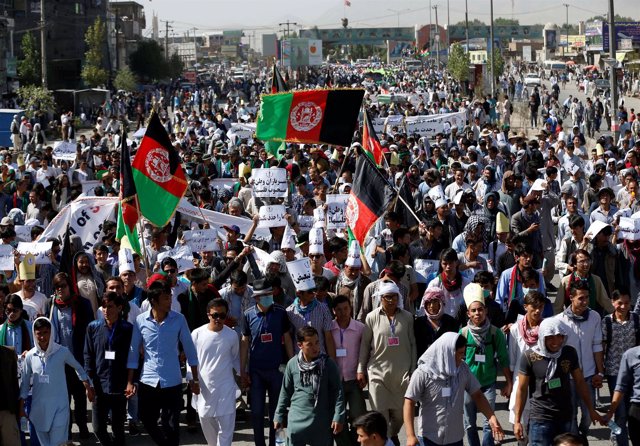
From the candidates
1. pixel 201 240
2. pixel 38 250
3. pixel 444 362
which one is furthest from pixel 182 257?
pixel 444 362

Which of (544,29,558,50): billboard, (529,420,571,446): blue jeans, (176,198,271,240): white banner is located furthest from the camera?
(544,29,558,50): billboard

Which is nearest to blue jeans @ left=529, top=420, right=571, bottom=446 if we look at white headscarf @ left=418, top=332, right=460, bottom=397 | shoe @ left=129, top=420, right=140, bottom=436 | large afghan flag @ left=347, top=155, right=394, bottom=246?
white headscarf @ left=418, top=332, right=460, bottom=397

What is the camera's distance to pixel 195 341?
355 inches

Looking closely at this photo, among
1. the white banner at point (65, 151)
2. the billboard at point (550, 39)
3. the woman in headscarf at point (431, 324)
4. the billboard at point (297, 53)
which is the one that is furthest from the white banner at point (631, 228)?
the billboard at point (550, 39)

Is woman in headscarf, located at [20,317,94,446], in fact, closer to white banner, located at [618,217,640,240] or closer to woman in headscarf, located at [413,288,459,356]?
woman in headscarf, located at [413,288,459,356]

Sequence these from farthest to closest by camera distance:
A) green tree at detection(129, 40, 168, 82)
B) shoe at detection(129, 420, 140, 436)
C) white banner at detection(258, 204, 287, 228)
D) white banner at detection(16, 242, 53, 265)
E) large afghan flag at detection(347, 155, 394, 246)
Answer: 1. green tree at detection(129, 40, 168, 82)
2. white banner at detection(258, 204, 287, 228)
3. large afghan flag at detection(347, 155, 394, 246)
4. white banner at detection(16, 242, 53, 265)
5. shoe at detection(129, 420, 140, 436)

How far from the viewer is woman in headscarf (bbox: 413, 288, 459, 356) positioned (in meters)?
8.96

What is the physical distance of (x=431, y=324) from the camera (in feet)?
29.6

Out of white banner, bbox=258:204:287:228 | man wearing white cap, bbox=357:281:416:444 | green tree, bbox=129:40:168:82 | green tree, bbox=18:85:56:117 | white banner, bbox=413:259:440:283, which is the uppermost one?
green tree, bbox=129:40:168:82

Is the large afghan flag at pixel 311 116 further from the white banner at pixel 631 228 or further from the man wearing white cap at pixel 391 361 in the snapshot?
the man wearing white cap at pixel 391 361

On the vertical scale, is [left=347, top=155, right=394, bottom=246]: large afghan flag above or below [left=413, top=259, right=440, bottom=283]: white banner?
above

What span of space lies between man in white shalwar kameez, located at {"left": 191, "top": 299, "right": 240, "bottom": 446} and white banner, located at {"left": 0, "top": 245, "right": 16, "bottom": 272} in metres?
3.73

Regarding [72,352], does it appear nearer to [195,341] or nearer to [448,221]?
[195,341]

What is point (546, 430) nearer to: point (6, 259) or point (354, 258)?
point (354, 258)
